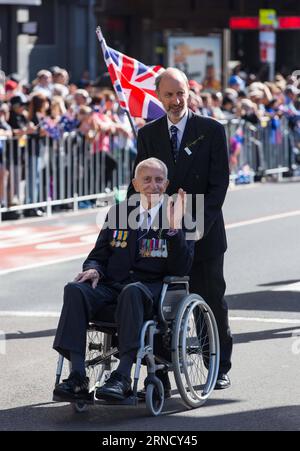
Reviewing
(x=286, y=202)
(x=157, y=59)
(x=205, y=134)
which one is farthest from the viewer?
(x=157, y=59)

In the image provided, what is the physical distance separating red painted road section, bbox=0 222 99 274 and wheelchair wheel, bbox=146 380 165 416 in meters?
5.86

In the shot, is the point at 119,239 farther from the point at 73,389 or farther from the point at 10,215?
the point at 10,215

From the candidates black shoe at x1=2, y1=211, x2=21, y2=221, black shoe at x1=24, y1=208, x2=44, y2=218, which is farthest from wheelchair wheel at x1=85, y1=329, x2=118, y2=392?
black shoe at x1=24, y1=208, x2=44, y2=218

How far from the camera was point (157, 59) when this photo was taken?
39.6 m

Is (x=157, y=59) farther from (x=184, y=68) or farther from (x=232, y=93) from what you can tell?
Answer: (x=232, y=93)

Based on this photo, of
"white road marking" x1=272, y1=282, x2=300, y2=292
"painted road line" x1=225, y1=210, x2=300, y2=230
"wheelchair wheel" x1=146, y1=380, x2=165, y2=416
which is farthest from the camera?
"painted road line" x1=225, y1=210, x2=300, y2=230

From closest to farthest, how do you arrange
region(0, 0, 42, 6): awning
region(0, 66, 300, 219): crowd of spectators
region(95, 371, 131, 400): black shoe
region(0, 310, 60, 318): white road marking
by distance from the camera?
1. region(95, 371, 131, 400): black shoe
2. region(0, 310, 60, 318): white road marking
3. region(0, 66, 300, 219): crowd of spectators
4. region(0, 0, 42, 6): awning

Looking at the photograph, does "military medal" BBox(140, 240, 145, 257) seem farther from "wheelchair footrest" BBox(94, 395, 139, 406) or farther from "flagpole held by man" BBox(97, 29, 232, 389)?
"wheelchair footrest" BBox(94, 395, 139, 406)

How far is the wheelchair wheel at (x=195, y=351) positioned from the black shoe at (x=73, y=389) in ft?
1.73

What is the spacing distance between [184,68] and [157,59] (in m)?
8.85

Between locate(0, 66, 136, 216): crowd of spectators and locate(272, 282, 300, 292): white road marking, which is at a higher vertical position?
locate(0, 66, 136, 216): crowd of spectators

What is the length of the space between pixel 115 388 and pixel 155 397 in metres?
0.36

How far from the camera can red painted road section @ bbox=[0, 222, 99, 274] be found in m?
13.8
